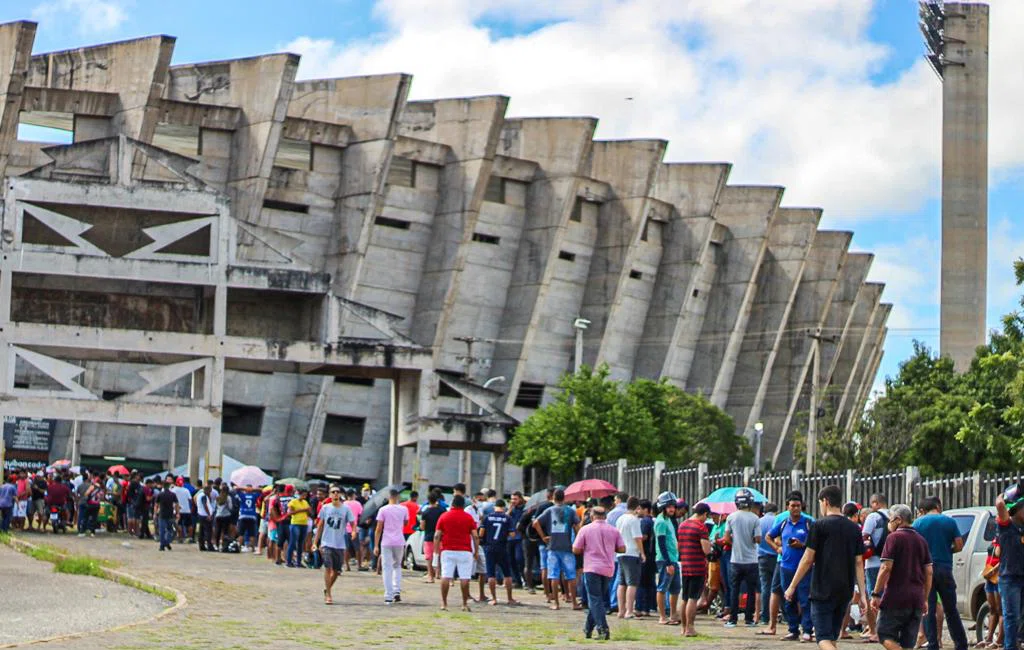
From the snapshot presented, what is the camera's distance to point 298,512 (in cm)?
2877

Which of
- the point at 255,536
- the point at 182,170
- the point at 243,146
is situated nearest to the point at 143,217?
the point at 182,170

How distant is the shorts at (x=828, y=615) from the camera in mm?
13227

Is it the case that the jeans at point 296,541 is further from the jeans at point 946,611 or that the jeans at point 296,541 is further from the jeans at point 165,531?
the jeans at point 946,611

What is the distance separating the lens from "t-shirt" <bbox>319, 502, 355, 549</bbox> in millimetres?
22219

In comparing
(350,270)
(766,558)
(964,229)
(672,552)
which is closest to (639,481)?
(672,552)

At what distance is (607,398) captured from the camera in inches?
1778

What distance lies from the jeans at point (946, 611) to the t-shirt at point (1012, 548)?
0.60 m

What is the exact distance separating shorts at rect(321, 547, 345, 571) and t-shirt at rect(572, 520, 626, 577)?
14.4ft

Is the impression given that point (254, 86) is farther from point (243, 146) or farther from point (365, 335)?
point (365, 335)

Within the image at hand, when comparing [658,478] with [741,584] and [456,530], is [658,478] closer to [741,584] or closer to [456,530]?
[741,584]

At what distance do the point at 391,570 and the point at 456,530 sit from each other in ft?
3.48

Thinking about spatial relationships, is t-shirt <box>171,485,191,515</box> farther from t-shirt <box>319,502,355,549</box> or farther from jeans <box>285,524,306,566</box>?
t-shirt <box>319,502,355,549</box>

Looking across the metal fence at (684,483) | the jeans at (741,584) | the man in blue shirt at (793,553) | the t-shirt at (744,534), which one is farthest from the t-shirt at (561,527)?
the metal fence at (684,483)

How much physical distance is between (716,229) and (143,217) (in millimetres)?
38627
